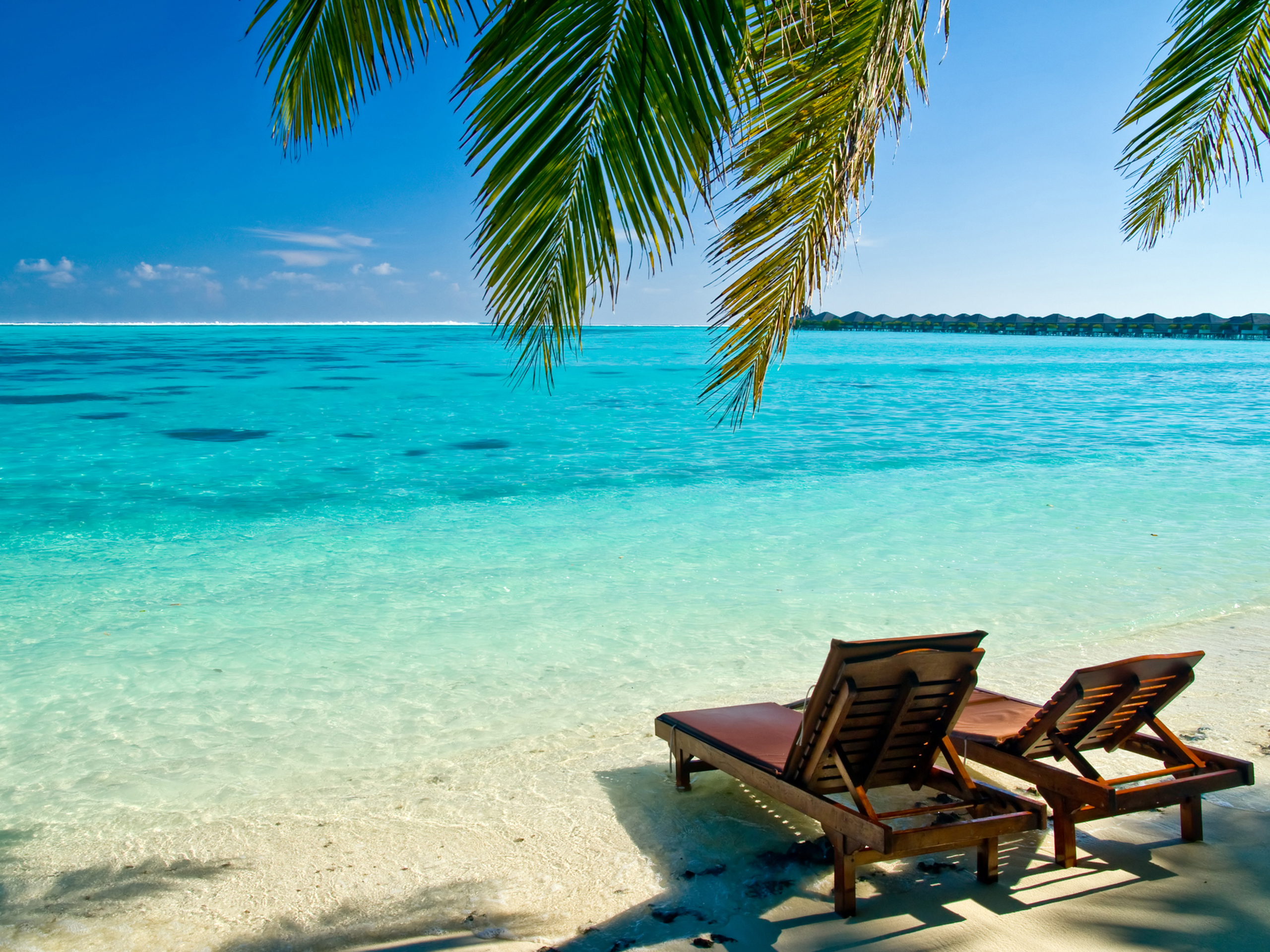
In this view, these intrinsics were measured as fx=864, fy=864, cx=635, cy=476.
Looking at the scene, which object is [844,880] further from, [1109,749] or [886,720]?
[1109,749]

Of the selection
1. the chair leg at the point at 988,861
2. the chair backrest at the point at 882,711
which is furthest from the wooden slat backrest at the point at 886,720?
the chair leg at the point at 988,861

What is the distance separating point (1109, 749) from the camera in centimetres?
326

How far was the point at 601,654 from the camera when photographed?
6.21 m

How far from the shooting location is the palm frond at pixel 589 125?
2.35 m

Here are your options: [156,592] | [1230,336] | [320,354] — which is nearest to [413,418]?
[156,592]

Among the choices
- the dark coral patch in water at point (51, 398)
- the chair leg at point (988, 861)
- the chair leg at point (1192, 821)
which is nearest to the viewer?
the chair leg at point (988, 861)

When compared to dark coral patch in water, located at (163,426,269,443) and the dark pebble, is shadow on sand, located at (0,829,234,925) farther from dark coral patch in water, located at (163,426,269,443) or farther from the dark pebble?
dark coral patch in water, located at (163,426,269,443)

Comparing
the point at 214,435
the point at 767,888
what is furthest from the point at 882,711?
the point at 214,435

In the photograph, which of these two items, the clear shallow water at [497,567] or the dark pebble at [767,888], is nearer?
the dark pebble at [767,888]

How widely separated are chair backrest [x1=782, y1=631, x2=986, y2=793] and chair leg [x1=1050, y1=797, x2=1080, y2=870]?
0.45 m

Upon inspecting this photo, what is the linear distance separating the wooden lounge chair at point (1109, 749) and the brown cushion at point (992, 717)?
0.02 meters

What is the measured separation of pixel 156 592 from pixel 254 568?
1032 millimetres

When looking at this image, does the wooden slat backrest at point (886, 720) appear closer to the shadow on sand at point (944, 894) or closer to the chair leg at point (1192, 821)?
the shadow on sand at point (944, 894)

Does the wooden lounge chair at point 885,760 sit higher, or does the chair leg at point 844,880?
the wooden lounge chair at point 885,760
